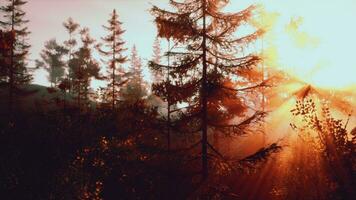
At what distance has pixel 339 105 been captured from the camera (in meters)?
23.8

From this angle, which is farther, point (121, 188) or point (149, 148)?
point (121, 188)

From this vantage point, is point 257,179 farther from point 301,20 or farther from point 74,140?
point 74,140

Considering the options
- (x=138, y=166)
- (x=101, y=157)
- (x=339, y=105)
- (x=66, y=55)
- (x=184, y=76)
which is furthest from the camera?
(x=66, y=55)

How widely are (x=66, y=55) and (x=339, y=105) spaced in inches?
2352

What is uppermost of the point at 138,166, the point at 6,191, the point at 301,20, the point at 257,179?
the point at 301,20

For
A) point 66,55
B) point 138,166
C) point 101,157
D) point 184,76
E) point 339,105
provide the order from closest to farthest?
point 184,76
point 138,166
point 101,157
point 339,105
point 66,55

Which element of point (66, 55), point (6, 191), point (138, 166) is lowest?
point (6, 191)

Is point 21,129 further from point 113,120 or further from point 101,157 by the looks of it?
point 113,120

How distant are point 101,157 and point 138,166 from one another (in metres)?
5.17

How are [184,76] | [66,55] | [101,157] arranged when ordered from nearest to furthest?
[184,76]
[101,157]
[66,55]

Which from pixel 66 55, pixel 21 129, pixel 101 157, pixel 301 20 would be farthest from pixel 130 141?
pixel 66 55

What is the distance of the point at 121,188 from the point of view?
21312 mm

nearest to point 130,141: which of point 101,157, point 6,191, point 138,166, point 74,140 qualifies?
point 101,157

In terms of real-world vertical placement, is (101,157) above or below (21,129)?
below
